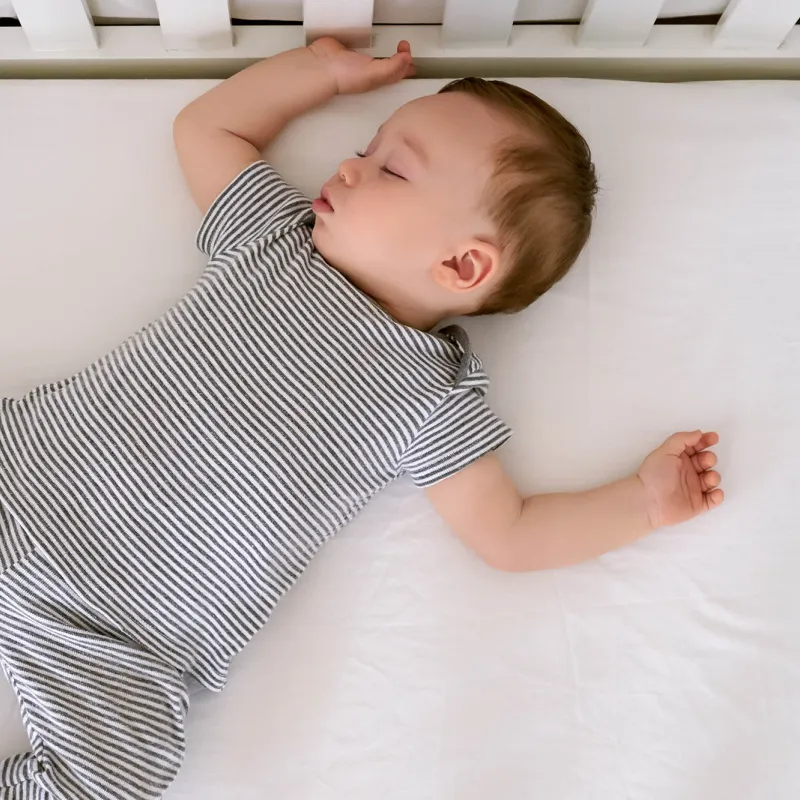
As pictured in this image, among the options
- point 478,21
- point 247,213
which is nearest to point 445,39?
point 478,21

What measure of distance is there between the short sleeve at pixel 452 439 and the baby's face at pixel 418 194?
0.39ft

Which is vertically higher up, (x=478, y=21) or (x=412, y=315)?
(x=478, y=21)

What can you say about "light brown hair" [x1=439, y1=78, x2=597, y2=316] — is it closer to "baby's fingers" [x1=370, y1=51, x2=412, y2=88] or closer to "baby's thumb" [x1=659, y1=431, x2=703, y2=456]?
"baby's fingers" [x1=370, y1=51, x2=412, y2=88]

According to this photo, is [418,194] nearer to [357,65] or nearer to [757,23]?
[357,65]

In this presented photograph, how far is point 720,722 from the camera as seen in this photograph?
913 mm

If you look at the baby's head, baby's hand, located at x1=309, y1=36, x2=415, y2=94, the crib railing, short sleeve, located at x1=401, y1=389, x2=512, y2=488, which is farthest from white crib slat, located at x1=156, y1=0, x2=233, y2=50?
short sleeve, located at x1=401, y1=389, x2=512, y2=488

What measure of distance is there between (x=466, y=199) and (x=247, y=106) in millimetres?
311

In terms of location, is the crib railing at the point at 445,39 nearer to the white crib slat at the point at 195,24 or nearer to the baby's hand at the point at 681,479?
the white crib slat at the point at 195,24

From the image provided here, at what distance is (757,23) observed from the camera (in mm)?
1103

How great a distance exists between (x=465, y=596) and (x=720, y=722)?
0.29m

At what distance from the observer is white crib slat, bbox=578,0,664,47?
3.45ft

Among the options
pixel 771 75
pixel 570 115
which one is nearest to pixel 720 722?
pixel 570 115

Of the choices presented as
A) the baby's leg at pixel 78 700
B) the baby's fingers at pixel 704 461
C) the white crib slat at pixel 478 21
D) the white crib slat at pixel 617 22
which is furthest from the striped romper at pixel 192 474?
the white crib slat at pixel 617 22

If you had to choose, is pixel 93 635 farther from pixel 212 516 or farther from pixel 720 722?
pixel 720 722
